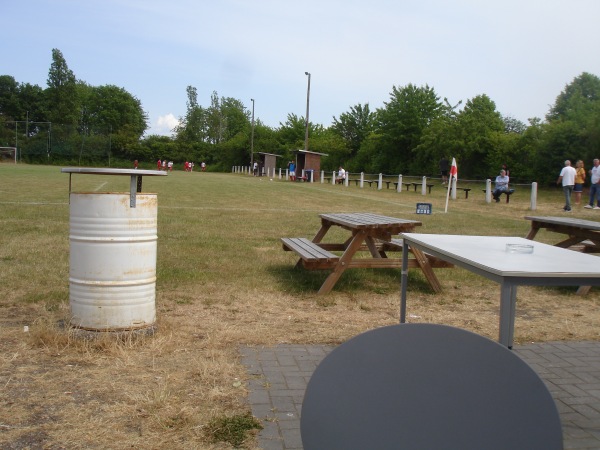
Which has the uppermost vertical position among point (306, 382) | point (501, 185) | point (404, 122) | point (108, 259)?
point (404, 122)

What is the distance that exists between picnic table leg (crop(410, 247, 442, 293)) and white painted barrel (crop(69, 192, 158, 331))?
10.2ft

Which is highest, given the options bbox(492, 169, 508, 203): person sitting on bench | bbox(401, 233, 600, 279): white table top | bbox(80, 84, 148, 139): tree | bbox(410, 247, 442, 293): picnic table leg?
bbox(80, 84, 148, 139): tree

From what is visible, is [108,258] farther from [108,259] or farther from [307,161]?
[307,161]

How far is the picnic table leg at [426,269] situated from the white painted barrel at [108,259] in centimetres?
312

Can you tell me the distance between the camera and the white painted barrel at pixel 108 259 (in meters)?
4.69

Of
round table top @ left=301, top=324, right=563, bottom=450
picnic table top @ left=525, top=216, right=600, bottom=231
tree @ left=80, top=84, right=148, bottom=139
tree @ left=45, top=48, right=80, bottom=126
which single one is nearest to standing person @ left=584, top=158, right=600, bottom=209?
picnic table top @ left=525, top=216, right=600, bottom=231

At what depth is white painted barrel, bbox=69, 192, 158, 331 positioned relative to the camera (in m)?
4.69

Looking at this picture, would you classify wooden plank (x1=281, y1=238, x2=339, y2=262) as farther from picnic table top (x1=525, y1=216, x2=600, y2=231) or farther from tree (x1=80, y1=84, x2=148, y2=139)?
tree (x1=80, y1=84, x2=148, y2=139)

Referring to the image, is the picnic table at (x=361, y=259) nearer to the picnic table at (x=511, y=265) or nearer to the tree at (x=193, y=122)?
the picnic table at (x=511, y=265)

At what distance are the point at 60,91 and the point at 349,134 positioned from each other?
4493cm

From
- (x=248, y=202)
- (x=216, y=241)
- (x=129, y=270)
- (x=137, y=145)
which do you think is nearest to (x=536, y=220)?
(x=216, y=241)

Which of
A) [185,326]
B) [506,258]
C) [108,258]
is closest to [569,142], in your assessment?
[185,326]

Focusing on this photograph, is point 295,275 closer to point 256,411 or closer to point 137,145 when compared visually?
point 256,411

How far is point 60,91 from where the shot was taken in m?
98.3
